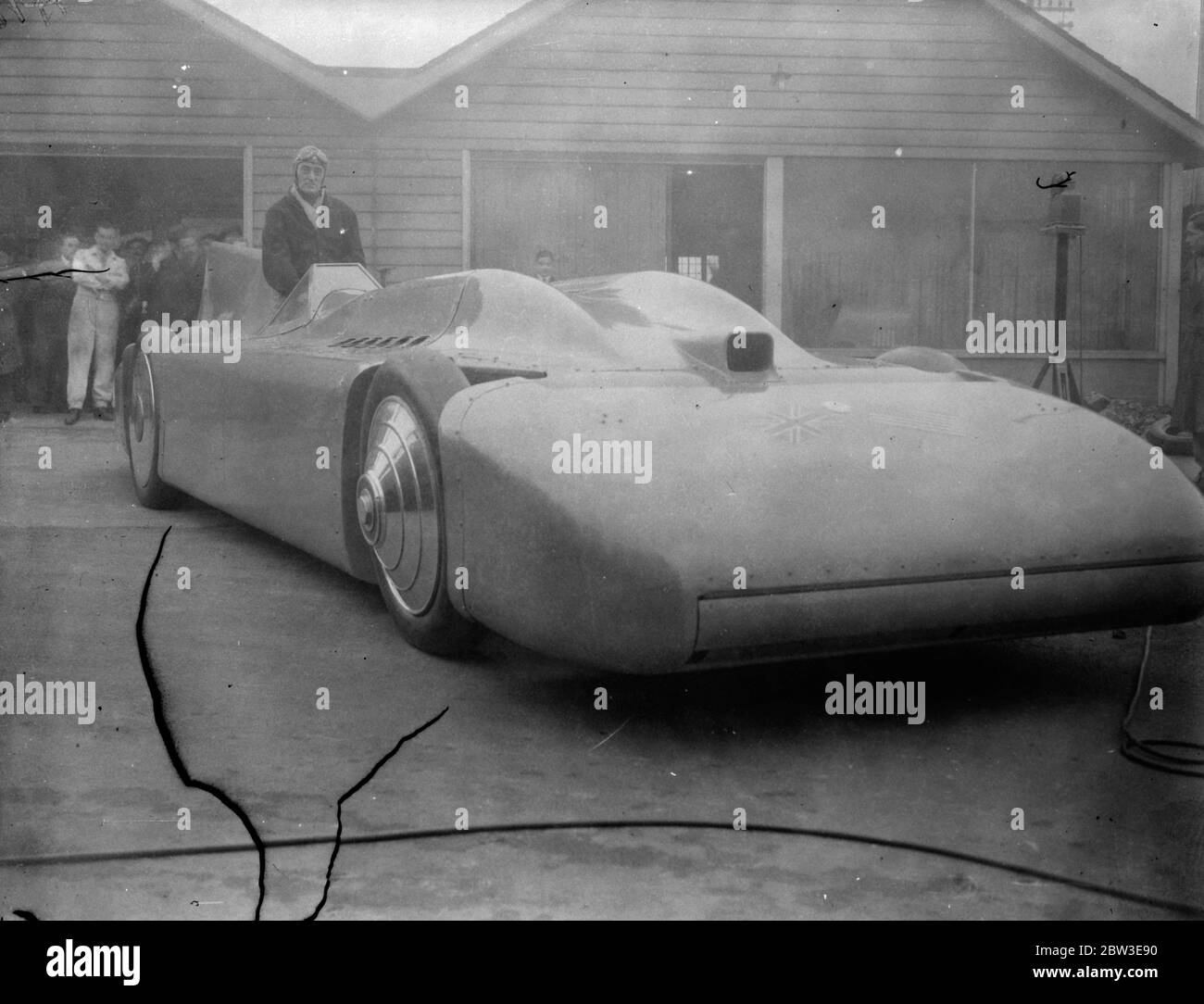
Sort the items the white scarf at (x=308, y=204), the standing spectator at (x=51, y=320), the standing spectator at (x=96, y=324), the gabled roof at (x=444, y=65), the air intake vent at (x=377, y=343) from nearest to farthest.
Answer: the gabled roof at (x=444, y=65) < the air intake vent at (x=377, y=343) < the standing spectator at (x=96, y=324) < the white scarf at (x=308, y=204) < the standing spectator at (x=51, y=320)

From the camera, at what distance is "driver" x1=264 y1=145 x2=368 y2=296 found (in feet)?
15.6

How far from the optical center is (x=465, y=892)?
2018 mm

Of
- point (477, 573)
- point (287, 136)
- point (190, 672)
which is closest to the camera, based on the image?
point (477, 573)

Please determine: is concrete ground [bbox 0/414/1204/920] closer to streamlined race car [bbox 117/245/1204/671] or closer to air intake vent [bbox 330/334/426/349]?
streamlined race car [bbox 117/245/1204/671]

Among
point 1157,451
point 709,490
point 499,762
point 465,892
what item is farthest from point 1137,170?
point 465,892

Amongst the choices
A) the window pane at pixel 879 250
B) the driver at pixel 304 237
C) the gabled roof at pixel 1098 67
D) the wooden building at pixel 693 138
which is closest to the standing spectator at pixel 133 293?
the wooden building at pixel 693 138

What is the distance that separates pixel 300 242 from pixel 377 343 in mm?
1061

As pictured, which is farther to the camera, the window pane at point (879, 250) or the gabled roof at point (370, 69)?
the window pane at point (879, 250)

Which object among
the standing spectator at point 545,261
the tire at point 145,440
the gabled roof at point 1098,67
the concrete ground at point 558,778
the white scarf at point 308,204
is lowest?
the concrete ground at point 558,778

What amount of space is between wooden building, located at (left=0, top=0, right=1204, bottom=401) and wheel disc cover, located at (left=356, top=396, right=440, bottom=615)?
89 cm

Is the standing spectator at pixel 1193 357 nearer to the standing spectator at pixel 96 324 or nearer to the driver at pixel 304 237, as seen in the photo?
the driver at pixel 304 237

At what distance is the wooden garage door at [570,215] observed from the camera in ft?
17.3
